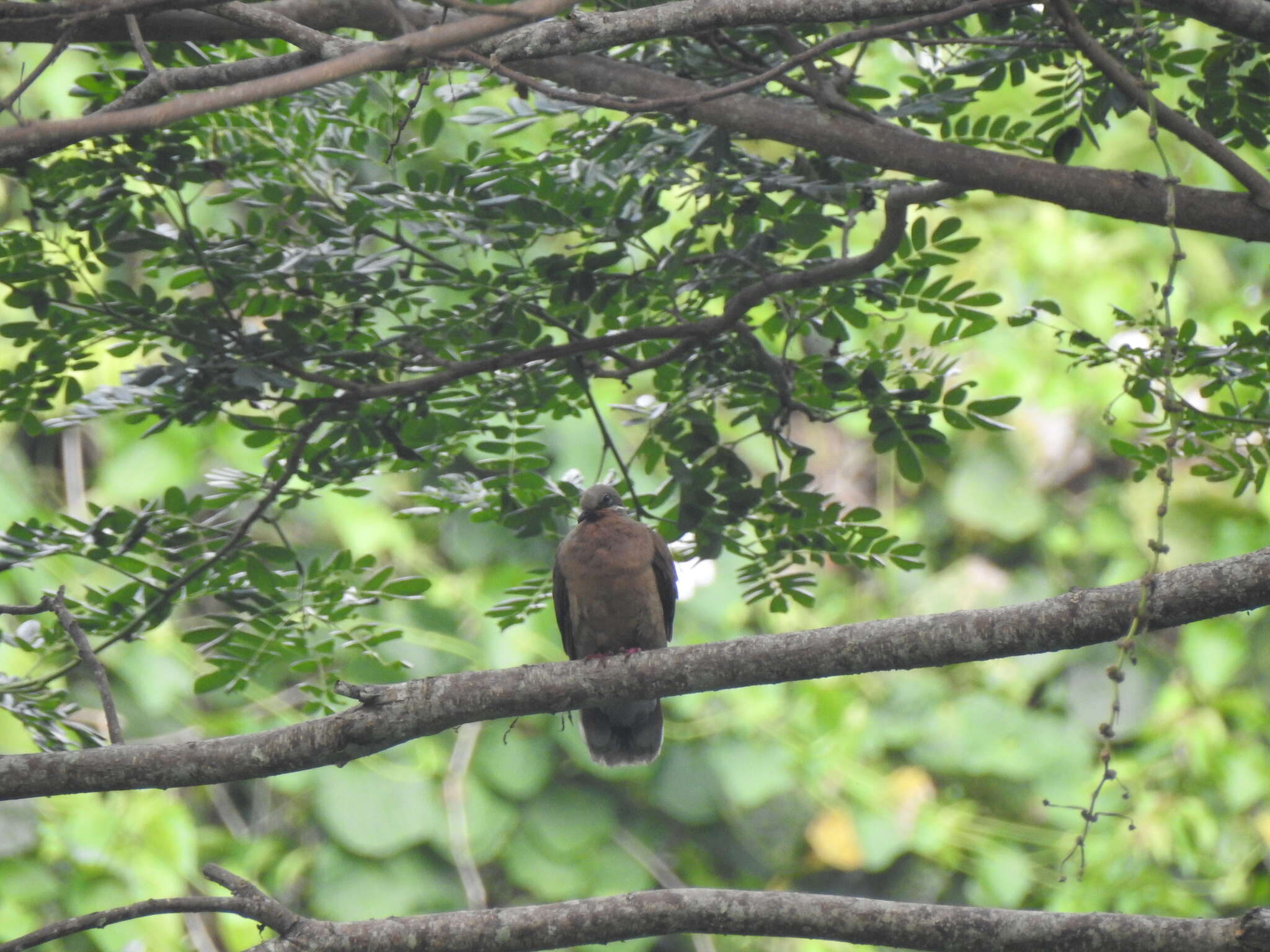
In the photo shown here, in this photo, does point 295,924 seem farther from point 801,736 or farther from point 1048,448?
point 1048,448

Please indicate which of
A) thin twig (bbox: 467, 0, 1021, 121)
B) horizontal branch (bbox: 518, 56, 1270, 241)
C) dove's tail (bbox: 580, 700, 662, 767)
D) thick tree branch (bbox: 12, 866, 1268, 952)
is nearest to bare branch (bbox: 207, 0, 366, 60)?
thin twig (bbox: 467, 0, 1021, 121)

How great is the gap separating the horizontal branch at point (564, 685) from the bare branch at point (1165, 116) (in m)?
1.13

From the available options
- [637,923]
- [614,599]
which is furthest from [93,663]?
[614,599]

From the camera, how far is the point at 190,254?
325cm

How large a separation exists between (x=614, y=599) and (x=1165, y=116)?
2123mm

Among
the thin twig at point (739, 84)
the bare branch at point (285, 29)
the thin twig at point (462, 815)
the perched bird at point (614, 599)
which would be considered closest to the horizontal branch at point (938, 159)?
the thin twig at point (739, 84)

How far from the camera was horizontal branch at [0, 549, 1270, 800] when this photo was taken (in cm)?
229

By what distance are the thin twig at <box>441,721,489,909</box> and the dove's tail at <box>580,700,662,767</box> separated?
2.05m

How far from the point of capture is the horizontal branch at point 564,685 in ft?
7.53

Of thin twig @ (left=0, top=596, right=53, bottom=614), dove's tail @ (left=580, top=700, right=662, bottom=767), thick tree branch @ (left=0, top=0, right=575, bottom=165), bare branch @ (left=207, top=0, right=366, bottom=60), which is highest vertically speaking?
bare branch @ (left=207, top=0, right=366, bottom=60)

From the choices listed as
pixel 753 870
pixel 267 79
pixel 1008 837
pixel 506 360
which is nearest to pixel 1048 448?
pixel 1008 837

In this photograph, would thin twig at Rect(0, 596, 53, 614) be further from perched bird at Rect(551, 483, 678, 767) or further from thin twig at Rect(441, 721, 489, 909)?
thin twig at Rect(441, 721, 489, 909)

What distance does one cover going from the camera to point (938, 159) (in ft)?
9.61

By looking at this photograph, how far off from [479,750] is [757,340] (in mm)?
Result: 3600
